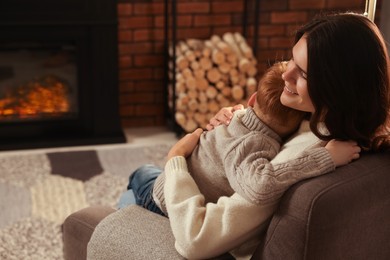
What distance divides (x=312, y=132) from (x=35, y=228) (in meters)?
1.58

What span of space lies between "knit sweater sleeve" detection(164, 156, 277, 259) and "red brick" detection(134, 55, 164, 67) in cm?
253

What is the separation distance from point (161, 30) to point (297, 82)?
102 inches

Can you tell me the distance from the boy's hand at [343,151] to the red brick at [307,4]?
2.68 meters

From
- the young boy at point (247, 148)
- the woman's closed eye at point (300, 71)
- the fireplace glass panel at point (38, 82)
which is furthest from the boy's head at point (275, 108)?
the fireplace glass panel at point (38, 82)

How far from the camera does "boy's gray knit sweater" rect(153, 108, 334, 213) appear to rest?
127 centimetres

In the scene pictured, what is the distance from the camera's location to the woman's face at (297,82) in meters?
1.30

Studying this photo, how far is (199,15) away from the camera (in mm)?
3838

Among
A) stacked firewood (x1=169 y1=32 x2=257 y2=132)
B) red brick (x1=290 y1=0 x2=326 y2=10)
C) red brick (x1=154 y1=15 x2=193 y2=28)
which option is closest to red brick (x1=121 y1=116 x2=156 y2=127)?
stacked firewood (x1=169 y1=32 x2=257 y2=132)

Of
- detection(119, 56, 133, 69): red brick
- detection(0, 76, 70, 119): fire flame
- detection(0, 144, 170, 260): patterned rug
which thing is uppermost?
detection(119, 56, 133, 69): red brick

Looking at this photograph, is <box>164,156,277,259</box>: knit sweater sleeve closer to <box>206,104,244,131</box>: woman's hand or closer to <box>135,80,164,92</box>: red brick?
<box>206,104,244,131</box>: woman's hand

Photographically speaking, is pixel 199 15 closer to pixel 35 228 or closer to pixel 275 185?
pixel 35 228

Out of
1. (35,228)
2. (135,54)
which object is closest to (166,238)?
(35,228)

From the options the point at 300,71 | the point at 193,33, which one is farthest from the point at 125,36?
the point at 300,71

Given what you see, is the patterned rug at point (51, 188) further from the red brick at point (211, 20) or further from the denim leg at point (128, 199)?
the red brick at point (211, 20)
